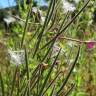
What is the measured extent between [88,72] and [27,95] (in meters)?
2.39

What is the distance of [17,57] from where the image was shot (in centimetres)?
125

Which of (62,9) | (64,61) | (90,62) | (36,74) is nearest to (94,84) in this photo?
(90,62)

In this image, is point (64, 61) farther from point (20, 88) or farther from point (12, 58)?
point (12, 58)

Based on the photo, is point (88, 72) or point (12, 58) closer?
point (12, 58)

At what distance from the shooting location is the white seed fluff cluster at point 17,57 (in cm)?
123

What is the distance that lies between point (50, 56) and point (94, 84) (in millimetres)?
1879

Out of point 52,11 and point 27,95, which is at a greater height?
point 52,11

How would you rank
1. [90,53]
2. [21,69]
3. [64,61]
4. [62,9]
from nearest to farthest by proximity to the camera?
[21,69]
[62,9]
[64,61]
[90,53]

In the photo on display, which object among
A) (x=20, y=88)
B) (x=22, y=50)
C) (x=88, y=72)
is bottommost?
(x=88, y=72)

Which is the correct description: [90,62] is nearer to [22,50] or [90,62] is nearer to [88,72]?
[88,72]

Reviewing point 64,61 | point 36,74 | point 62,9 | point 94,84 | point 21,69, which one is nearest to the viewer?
point 36,74

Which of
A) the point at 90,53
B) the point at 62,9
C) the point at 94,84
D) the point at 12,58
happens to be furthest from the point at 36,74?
the point at 90,53

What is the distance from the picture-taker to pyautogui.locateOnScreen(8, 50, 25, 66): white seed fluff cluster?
1.23 metres

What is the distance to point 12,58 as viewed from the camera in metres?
1.23
